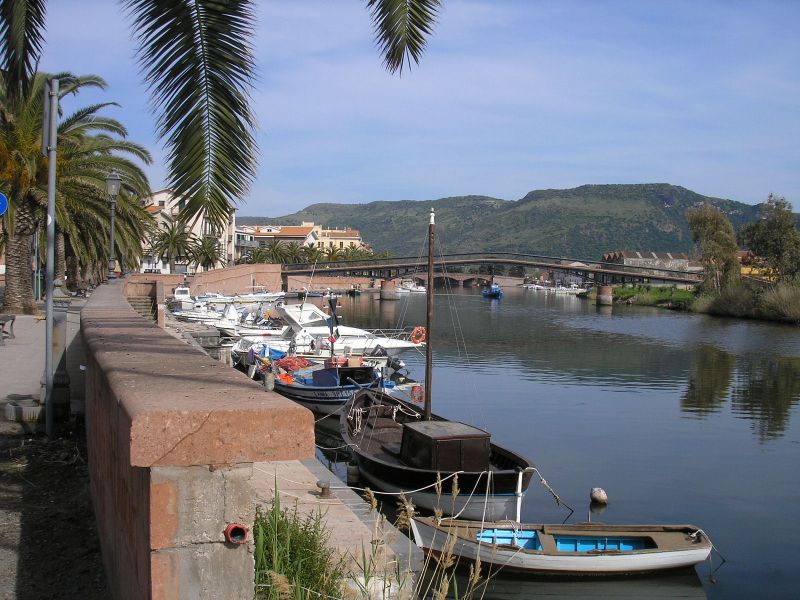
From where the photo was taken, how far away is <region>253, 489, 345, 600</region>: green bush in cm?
437

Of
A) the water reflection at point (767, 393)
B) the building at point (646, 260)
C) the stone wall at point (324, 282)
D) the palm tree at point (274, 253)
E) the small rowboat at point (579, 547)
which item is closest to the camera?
the small rowboat at point (579, 547)

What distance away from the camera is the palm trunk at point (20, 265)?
81.9 ft

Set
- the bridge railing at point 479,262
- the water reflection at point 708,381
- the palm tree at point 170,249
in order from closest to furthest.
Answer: the water reflection at point 708,381 → the palm tree at point 170,249 → the bridge railing at point 479,262

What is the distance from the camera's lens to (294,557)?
526 cm

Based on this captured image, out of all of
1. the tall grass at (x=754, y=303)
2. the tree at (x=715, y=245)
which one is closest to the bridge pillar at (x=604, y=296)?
the tree at (x=715, y=245)

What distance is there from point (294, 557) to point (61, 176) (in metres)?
23.6

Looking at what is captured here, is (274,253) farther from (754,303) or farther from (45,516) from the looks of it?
(45,516)

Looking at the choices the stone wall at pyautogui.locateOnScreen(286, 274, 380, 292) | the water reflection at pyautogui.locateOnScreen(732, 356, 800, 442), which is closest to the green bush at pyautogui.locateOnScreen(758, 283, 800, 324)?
the water reflection at pyautogui.locateOnScreen(732, 356, 800, 442)

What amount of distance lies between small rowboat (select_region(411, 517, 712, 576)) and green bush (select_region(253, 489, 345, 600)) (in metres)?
6.63

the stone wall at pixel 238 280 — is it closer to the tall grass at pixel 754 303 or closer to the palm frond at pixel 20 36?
the tall grass at pixel 754 303

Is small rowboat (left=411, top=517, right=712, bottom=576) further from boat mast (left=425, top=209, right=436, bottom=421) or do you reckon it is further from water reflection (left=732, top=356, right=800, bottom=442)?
A: water reflection (left=732, top=356, right=800, bottom=442)

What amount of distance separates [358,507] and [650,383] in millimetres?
27337

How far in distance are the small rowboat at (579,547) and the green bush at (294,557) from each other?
663 cm

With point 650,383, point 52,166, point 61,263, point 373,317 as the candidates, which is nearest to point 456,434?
point 52,166
